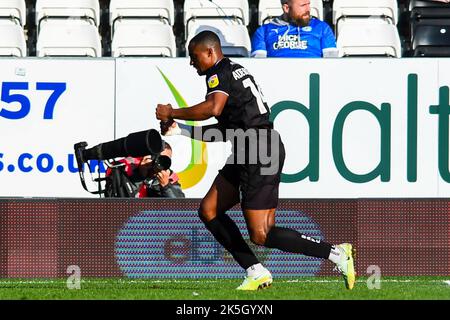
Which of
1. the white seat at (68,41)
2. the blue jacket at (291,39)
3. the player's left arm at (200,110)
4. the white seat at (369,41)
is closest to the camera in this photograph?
the player's left arm at (200,110)

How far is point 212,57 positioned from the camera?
10.4 m

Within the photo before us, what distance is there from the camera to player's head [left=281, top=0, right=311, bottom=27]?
1370 cm

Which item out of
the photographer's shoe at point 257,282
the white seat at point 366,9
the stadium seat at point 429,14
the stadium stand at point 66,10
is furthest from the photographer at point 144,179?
the stadium seat at point 429,14

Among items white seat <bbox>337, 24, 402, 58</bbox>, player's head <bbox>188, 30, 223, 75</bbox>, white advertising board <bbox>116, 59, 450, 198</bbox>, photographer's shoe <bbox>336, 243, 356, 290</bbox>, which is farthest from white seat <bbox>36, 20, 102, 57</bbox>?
photographer's shoe <bbox>336, 243, 356, 290</bbox>

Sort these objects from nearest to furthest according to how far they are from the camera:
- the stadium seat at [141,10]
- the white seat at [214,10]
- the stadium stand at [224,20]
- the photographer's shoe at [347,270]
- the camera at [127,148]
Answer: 1. the photographer's shoe at [347,270]
2. the camera at [127,148]
3. the stadium stand at [224,20]
4. the white seat at [214,10]
5. the stadium seat at [141,10]

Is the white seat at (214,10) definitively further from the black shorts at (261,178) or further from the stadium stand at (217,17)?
the black shorts at (261,178)

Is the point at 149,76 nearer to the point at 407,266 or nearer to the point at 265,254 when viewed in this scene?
the point at 265,254

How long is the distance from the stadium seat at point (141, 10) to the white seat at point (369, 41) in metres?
1.94

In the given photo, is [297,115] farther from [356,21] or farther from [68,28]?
[68,28]

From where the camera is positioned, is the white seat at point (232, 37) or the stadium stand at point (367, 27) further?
the stadium stand at point (367, 27)

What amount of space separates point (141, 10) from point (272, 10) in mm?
1463

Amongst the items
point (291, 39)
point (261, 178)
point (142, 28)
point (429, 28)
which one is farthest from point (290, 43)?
point (261, 178)

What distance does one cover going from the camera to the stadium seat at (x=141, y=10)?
50.0 ft
